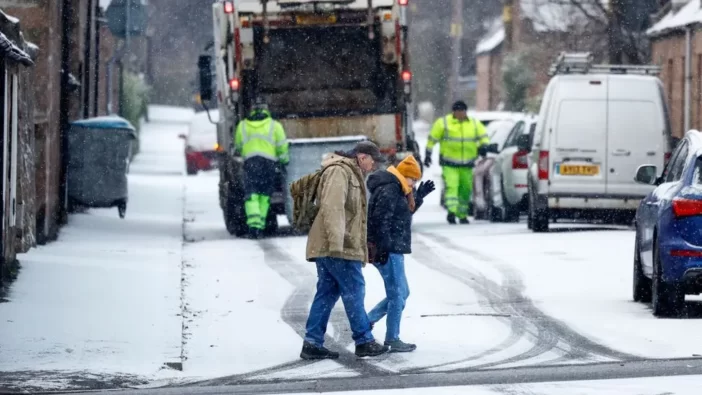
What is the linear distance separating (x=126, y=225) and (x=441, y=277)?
7424 millimetres

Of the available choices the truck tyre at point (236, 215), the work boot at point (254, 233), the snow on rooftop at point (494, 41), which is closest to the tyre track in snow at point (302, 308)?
the work boot at point (254, 233)

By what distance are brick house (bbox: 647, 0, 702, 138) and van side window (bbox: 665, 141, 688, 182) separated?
18409 mm

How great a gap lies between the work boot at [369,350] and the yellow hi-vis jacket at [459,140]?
→ 39.3 ft

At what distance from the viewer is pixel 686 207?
483 inches

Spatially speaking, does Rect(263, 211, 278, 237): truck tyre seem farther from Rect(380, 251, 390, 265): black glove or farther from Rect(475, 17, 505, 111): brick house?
Rect(475, 17, 505, 111): brick house

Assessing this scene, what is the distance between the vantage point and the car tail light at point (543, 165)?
2042 cm

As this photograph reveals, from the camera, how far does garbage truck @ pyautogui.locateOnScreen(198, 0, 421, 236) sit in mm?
20500

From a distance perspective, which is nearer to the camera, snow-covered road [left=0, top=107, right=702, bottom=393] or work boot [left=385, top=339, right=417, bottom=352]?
snow-covered road [left=0, top=107, right=702, bottom=393]

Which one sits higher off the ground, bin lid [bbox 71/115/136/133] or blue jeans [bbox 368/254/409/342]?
bin lid [bbox 71/115/136/133]

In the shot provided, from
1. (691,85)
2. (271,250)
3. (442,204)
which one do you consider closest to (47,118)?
(271,250)

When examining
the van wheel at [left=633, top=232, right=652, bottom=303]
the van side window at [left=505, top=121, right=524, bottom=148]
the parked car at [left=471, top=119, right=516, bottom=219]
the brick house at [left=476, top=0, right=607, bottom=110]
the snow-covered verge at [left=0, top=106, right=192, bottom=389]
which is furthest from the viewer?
the brick house at [left=476, top=0, right=607, bottom=110]

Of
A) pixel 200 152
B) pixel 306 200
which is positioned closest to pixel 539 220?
pixel 306 200

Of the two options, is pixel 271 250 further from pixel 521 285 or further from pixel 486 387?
pixel 486 387

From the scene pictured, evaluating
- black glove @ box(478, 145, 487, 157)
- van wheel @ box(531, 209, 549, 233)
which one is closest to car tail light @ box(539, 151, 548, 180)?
van wheel @ box(531, 209, 549, 233)
